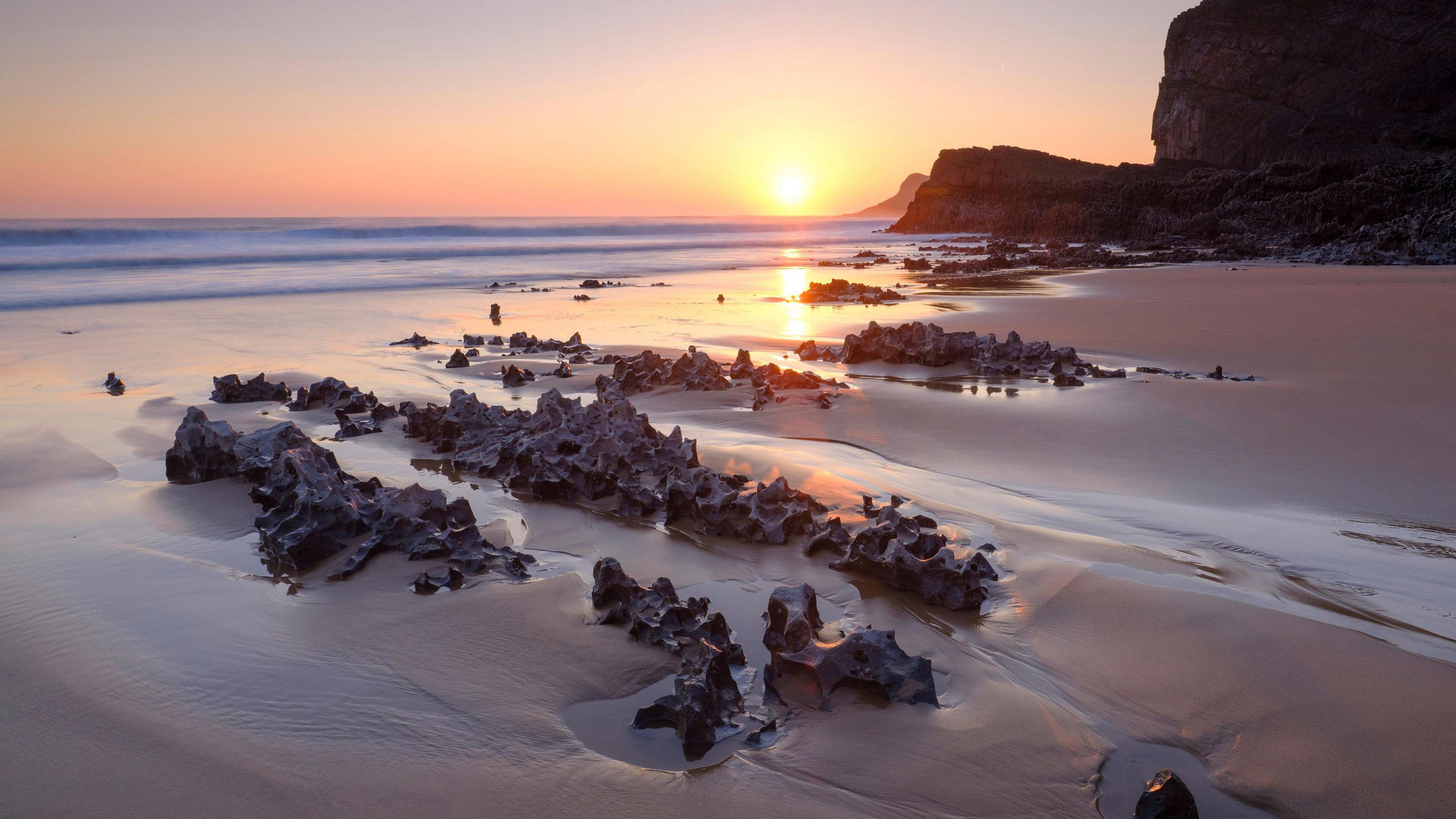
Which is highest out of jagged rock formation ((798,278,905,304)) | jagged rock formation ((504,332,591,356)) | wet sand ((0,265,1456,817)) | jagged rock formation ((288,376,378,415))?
jagged rock formation ((798,278,905,304))

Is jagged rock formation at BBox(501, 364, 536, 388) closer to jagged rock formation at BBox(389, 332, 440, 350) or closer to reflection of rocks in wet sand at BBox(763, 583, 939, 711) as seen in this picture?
jagged rock formation at BBox(389, 332, 440, 350)

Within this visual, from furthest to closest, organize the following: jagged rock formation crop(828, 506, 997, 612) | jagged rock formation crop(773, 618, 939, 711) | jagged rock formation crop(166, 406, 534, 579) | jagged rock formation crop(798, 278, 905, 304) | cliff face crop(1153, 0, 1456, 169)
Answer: cliff face crop(1153, 0, 1456, 169) < jagged rock formation crop(798, 278, 905, 304) < jagged rock formation crop(166, 406, 534, 579) < jagged rock formation crop(828, 506, 997, 612) < jagged rock formation crop(773, 618, 939, 711)

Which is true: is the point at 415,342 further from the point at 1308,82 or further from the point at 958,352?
the point at 1308,82

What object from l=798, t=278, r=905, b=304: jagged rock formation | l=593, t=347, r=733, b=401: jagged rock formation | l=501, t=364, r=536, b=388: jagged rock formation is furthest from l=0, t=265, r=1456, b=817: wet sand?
l=798, t=278, r=905, b=304: jagged rock formation

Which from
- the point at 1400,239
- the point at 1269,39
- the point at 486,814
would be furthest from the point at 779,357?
the point at 1269,39

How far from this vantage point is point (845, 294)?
1325 centimetres

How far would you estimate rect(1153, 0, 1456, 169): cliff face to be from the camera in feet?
168

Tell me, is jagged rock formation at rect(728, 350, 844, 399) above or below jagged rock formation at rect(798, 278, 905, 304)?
below

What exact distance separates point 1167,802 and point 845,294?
12.0 m

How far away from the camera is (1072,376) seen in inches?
238

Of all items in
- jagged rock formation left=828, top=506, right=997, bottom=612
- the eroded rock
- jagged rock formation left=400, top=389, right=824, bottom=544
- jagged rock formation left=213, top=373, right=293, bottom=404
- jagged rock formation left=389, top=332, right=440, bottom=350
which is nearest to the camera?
jagged rock formation left=828, top=506, right=997, bottom=612

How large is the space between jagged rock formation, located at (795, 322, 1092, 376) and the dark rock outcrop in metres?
4.68

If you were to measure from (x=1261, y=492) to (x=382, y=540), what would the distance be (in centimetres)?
378

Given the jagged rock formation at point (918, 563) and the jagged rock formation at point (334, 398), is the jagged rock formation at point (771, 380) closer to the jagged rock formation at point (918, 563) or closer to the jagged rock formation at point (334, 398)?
the jagged rock formation at point (918, 563)
